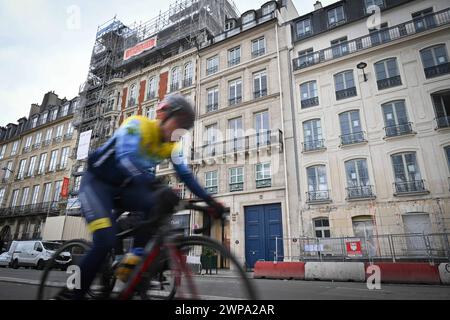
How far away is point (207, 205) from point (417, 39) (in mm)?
20439

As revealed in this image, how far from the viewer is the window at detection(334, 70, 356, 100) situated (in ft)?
60.4

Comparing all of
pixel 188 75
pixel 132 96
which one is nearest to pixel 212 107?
pixel 188 75

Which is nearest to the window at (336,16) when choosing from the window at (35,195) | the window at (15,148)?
the window at (35,195)

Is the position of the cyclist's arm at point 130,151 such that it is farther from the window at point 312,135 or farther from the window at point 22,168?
the window at point 22,168

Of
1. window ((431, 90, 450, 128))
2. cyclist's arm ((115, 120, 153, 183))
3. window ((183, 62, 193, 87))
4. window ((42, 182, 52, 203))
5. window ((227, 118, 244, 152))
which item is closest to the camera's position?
cyclist's arm ((115, 120, 153, 183))

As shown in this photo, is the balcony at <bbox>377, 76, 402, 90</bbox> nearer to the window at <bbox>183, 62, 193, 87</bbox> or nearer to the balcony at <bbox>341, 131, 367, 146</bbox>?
the balcony at <bbox>341, 131, 367, 146</bbox>

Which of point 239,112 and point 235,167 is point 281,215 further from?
point 239,112

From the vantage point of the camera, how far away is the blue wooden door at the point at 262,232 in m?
17.9

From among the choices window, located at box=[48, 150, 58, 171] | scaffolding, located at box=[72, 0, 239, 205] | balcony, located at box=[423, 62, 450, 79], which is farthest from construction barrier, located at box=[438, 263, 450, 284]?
window, located at box=[48, 150, 58, 171]

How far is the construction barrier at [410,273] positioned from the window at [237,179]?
10.9 meters

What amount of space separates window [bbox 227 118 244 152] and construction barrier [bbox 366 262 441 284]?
40.5 feet

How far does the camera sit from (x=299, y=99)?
20.0m

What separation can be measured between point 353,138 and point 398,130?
239cm
